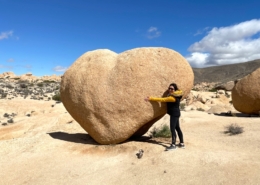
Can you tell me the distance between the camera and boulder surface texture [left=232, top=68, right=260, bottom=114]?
11016 millimetres

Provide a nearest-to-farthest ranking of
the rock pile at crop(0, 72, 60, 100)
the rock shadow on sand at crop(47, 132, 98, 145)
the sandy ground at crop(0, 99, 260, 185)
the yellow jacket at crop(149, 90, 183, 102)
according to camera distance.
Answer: the sandy ground at crop(0, 99, 260, 185) → the yellow jacket at crop(149, 90, 183, 102) → the rock shadow on sand at crop(47, 132, 98, 145) → the rock pile at crop(0, 72, 60, 100)

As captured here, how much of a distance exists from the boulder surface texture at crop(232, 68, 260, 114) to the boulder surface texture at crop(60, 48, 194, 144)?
6.21m

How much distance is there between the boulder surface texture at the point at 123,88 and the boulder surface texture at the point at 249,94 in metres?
6.21

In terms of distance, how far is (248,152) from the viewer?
5.79 m

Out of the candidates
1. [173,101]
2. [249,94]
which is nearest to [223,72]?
[249,94]

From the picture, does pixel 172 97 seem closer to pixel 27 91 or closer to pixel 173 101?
pixel 173 101

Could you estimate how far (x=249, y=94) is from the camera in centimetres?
1120

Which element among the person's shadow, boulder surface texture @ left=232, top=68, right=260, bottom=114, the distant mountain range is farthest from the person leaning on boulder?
the distant mountain range

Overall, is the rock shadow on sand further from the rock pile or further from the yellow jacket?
the rock pile

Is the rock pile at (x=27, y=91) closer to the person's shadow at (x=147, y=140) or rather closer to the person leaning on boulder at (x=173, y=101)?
the person's shadow at (x=147, y=140)

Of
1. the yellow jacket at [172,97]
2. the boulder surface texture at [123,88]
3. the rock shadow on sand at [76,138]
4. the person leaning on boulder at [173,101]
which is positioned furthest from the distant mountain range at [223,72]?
the yellow jacket at [172,97]

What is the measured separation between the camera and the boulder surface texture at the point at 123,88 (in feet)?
19.5

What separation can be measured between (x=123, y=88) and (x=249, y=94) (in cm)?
749

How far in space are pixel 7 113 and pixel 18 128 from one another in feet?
18.3
